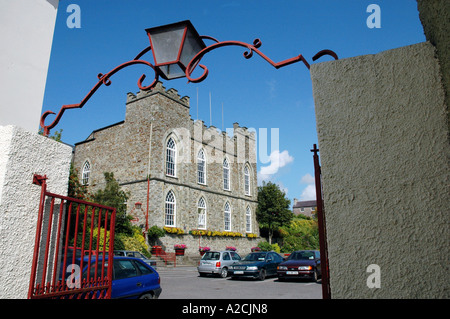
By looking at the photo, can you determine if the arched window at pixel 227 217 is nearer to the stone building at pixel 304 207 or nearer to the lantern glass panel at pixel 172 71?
the lantern glass panel at pixel 172 71

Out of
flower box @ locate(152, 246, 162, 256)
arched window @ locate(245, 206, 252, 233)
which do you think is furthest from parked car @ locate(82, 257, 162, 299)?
arched window @ locate(245, 206, 252, 233)

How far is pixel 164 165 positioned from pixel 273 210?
15.3 m

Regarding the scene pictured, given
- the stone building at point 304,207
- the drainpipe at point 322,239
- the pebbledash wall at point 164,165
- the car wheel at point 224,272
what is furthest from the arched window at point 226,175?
the stone building at point 304,207

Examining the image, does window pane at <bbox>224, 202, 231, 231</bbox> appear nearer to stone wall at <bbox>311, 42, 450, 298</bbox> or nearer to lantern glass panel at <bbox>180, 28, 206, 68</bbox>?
lantern glass panel at <bbox>180, 28, 206, 68</bbox>

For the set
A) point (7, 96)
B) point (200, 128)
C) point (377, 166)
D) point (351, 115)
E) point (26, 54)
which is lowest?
point (377, 166)

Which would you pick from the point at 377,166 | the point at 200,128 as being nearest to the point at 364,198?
the point at 377,166

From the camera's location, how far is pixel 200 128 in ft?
97.2

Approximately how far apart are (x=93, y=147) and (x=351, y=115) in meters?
29.6

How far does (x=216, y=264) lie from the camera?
17.5 meters

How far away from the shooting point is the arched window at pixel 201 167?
29297mm

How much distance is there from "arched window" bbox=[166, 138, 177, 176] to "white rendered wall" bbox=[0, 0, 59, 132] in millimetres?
21831

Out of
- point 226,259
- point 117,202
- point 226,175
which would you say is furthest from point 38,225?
point 226,175

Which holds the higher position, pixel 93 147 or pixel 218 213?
pixel 93 147
